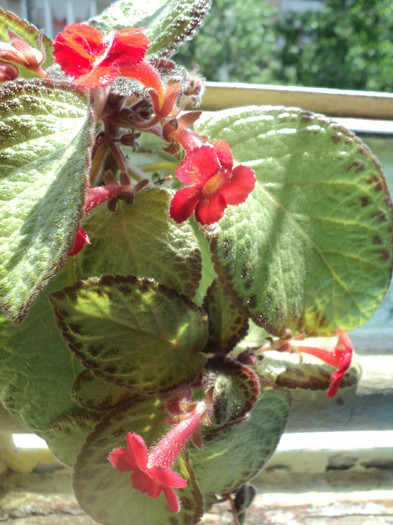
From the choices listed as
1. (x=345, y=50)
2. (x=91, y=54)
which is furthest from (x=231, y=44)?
(x=91, y=54)

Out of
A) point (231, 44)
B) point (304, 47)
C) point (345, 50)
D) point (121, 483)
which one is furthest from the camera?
point (304, 47)

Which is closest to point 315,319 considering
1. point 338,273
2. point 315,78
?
point 338,273

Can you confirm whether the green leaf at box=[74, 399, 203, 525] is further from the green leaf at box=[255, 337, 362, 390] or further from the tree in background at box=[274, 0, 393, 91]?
the tree in background at box=[274, 0, 393, 91]

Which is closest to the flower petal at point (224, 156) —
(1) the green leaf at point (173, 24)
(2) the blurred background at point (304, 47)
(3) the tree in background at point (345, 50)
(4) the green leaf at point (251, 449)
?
(1) the green leaf at point (173, 24)

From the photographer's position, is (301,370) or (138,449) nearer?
(138,449)

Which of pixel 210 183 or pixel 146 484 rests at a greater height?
pixel 210 183

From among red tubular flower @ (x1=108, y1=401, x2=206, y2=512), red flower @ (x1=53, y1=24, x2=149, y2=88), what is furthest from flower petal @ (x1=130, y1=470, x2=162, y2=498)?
red flower @ (x1=53, y1=24, x2=149, y2=88)

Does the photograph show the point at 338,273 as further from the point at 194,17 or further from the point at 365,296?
the point at 194,17

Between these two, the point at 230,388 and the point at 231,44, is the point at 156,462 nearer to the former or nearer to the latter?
the point at 230,388
